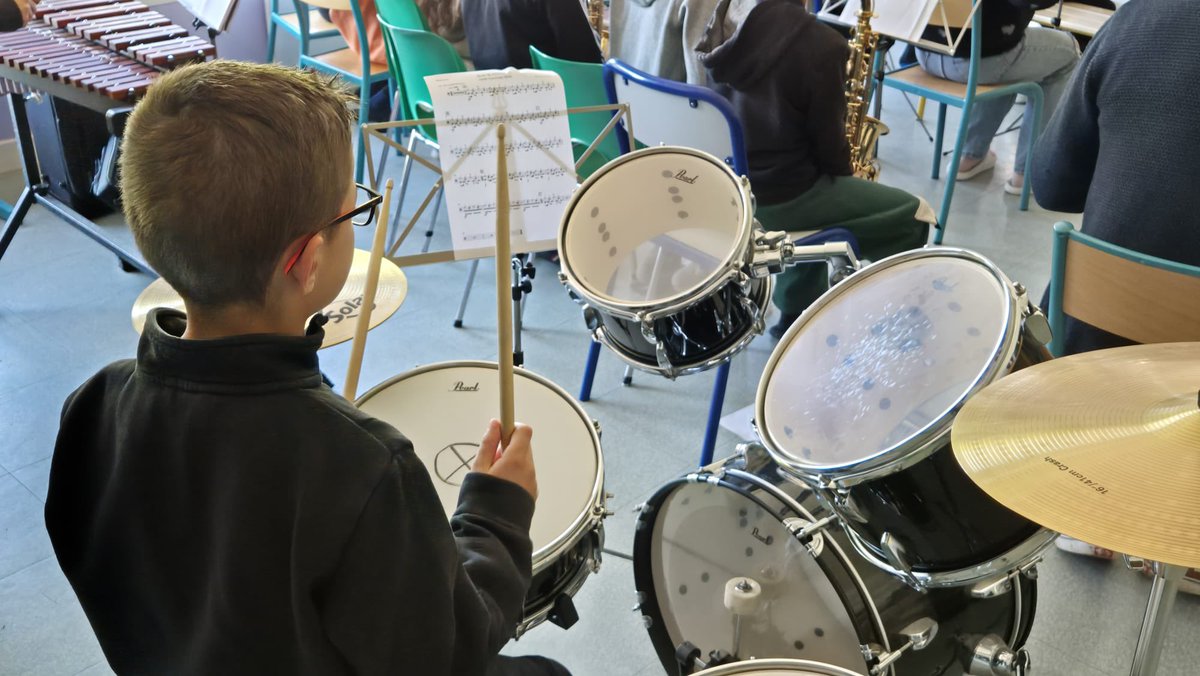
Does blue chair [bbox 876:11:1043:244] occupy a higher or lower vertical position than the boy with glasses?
lower

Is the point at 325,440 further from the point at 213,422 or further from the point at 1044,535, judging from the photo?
the point at 1044,535

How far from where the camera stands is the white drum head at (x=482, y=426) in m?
1.36

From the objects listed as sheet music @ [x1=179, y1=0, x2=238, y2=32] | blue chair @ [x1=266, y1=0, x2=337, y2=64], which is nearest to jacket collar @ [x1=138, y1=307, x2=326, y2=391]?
sheet music @ [x1=179, y1=0, x2=238, y2=32]

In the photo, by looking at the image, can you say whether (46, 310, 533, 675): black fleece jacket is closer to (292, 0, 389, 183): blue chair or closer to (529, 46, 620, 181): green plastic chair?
(529, 46, 620, 181): green plastic chair

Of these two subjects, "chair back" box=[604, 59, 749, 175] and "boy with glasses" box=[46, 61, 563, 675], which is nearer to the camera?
"boy with glasses" box=[46, 61, 563, 675]

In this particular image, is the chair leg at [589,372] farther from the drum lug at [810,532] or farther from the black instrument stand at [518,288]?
the drum lug at [810,532]

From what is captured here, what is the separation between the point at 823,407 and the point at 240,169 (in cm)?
84

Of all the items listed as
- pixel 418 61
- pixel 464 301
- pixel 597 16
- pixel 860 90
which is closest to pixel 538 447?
pixel 464 301

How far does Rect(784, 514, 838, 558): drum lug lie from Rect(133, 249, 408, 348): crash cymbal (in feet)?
2.52

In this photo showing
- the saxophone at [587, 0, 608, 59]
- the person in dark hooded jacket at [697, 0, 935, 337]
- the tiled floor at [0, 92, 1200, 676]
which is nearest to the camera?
the tiled floor at [0, 92, 1200, 676]

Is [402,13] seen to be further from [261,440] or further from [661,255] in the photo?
[261,440]

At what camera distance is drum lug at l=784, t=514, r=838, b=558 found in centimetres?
137

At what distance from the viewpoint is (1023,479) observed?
103 cm

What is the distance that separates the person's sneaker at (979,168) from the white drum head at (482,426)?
111 inches
